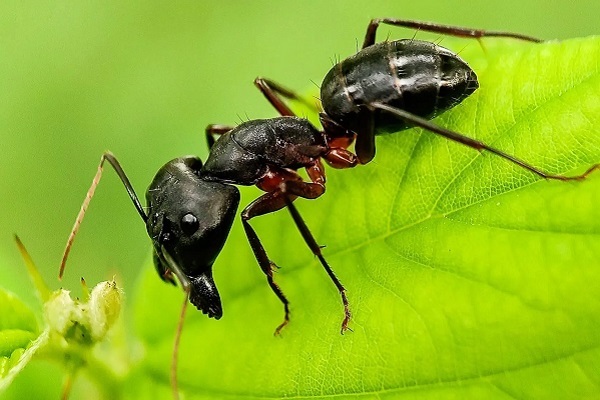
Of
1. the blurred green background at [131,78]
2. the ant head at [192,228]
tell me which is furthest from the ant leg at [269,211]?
the blurred green background at [131,78]

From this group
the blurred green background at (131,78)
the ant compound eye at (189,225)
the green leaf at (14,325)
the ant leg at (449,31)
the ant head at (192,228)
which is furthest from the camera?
the blurred green background at (131,78)

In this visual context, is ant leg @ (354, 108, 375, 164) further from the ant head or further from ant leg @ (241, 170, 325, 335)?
the ant head

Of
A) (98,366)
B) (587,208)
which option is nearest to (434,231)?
(587,208)

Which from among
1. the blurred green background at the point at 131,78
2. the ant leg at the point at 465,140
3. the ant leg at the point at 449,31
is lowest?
the blurred green background at the point at 131,78

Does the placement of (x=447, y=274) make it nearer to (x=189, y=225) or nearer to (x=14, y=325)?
(x=189, y=225)

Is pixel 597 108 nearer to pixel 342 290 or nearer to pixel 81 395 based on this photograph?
pixel 342 290

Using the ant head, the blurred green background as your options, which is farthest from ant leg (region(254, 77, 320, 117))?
the blurred green background

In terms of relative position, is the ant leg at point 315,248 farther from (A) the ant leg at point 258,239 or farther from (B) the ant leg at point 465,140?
(B) the ant leg at point 465,140
